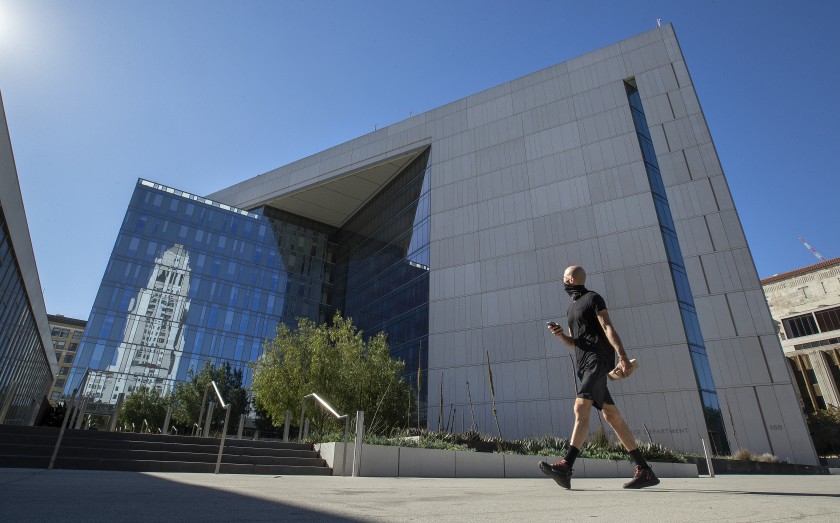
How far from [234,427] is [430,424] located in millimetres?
18917

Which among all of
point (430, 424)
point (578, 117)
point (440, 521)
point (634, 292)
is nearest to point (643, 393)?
point (634, 292)

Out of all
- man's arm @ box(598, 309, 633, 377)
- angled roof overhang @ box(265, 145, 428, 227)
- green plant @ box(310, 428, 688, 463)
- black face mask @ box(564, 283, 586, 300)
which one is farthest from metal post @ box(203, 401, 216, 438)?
angled roof overhang @ box(265, 145, 428, 227)

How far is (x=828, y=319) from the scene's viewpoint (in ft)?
178

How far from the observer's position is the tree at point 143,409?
32.8 meters

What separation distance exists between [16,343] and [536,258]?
901 inches

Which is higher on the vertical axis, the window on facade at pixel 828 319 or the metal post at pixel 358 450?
the window on facade at pixel 828 319


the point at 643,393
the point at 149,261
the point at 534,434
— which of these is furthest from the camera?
the point at 149,261

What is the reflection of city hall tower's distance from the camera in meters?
35.0

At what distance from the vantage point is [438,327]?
2897 cm

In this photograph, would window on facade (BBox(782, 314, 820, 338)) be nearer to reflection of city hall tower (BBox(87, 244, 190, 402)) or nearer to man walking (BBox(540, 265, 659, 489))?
reflection of city hall tower (BBox(87, 244, 190, 402))

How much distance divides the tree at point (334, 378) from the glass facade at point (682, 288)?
13.5 meters

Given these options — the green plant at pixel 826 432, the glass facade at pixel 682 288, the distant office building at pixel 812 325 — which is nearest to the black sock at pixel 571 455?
the glass facade at pixel 682 288

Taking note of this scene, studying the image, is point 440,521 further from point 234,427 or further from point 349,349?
point 234,427

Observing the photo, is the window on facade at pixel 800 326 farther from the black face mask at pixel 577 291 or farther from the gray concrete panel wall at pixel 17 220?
the gray concrete panel wall at pixel 17 220
